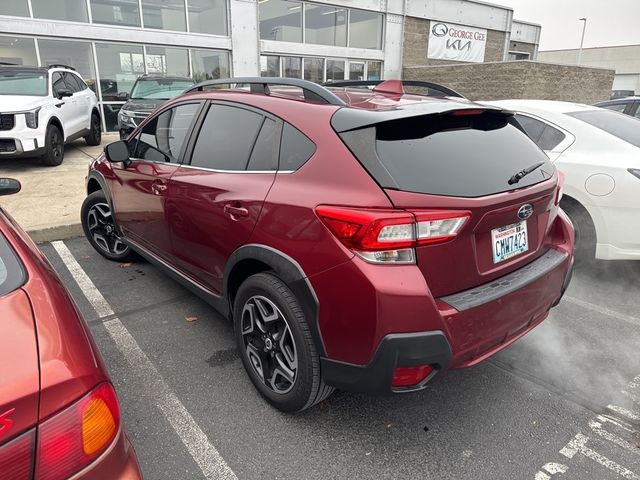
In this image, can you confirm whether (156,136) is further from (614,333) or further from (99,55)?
(99,55)

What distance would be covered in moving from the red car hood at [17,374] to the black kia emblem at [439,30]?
23.6m

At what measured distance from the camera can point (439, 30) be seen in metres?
22.0

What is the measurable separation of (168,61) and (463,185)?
47.7ft

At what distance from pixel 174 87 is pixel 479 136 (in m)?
10.5

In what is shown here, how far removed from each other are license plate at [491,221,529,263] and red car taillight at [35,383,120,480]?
5.74ft

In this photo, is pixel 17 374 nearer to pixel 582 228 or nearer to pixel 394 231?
pixel 394 231

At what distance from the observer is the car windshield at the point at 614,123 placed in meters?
4.22

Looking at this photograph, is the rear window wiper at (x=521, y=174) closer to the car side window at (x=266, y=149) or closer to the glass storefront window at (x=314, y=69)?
the car side window at (x=266, y=149)

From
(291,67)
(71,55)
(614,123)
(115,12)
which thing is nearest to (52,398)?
(614,123)

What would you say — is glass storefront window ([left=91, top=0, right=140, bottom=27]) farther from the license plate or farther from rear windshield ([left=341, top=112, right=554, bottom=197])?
the license plate

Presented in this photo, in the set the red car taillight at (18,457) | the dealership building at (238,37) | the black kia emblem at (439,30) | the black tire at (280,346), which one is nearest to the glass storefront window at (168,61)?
the dealership building at (238,37)

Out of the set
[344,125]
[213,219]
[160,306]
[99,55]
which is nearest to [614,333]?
[344,125]

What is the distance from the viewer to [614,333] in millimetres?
3375

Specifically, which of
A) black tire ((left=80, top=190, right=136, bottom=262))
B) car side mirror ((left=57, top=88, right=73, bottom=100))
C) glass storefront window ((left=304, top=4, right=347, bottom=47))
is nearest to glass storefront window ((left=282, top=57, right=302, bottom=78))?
glass storefront window ((left=304, top=4, right=347, bottom=47))
